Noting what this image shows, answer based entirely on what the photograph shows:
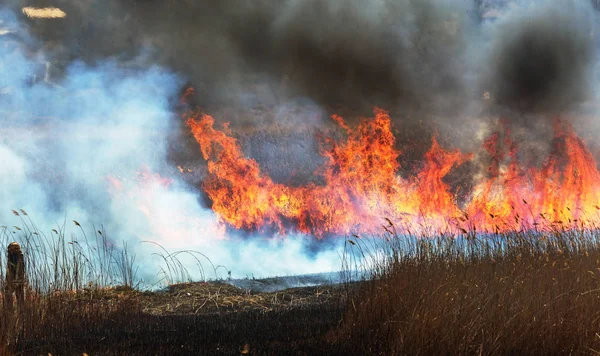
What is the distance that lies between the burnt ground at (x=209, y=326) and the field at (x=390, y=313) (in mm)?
27

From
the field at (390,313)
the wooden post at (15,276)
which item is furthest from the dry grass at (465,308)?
the wooden post at (15,276)

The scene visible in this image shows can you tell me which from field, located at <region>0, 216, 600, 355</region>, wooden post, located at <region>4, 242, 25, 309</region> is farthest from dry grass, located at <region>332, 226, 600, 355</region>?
wooden post, located at <region>4, 242, 25, 309</region>

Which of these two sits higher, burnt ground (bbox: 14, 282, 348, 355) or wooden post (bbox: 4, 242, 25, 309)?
wooden post (bbox: 4, 242, 25, 309)

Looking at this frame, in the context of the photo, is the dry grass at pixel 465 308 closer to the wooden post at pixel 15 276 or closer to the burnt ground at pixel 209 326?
the burnt ground at pixel 209 326

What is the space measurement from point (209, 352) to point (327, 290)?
617cm

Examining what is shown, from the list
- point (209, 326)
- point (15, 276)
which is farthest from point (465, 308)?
point (15, 276)

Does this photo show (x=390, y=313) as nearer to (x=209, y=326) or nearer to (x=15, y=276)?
(x=209, y=326)

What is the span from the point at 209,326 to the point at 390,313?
315 centimetres

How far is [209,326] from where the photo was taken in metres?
9.13

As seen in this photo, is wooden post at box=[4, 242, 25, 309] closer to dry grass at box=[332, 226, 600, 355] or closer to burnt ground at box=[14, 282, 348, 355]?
burnt ground at box=[14, 282, 348, 355]

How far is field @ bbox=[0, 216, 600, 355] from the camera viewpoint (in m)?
6.74

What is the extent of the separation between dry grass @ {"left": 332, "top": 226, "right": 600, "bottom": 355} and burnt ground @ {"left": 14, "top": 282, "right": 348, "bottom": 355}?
761mm

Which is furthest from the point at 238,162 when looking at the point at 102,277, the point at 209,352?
the point at 209,352

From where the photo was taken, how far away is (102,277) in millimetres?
10664
